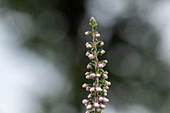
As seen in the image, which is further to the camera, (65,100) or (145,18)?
(145,18)

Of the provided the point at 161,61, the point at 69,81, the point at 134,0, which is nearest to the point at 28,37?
the point at 69,81

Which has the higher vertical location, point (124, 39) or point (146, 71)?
point (124, 39)

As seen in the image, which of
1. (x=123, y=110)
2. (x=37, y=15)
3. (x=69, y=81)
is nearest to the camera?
(x=123, y=110)

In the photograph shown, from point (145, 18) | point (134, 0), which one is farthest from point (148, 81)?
point (134, 0)

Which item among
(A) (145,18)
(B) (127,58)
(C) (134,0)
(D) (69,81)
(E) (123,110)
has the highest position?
(C) (134,0)

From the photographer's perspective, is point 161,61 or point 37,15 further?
point 37,15

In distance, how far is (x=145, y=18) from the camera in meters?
19.4

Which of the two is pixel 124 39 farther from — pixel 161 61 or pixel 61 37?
pixel 61 37

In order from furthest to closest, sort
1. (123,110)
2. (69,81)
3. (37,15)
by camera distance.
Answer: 1. (37,15)
2. (69,81)
3. (123,110)

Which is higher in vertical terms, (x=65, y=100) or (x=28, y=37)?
(x=28, y=37)

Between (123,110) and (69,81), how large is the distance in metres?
4.46

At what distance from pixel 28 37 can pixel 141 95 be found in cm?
969

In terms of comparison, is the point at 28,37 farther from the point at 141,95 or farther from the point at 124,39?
the point at 141,95

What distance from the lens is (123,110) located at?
17.1 metres
